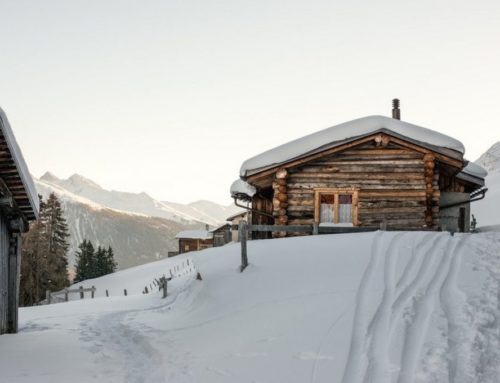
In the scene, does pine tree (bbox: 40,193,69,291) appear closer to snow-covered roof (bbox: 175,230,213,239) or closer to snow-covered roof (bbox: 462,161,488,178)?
snow-covered roof (bbox: 175,230,213,239)

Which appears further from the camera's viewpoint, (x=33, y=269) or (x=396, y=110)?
(x=33, y=269)

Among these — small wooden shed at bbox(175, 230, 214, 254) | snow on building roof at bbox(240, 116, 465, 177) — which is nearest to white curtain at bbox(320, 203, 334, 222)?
snow on building roof at bbox(240, 116, 465, 177)

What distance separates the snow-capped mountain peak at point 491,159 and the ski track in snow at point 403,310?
78899mm

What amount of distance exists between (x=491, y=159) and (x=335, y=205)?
8343cm

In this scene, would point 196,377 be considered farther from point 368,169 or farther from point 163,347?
point 368,169

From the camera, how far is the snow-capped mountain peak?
85912 mm

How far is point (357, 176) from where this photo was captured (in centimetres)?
1803

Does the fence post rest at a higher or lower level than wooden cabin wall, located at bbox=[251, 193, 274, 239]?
lower

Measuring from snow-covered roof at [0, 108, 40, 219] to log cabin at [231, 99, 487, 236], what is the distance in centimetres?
752

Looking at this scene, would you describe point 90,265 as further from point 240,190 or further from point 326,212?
point 326,212

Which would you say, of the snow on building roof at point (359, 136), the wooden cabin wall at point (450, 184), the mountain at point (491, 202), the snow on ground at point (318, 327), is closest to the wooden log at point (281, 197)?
the snow on building roof at point (359, 136)

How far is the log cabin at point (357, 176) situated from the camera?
17.6 metres

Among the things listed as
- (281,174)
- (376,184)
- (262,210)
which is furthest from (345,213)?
(262,210)

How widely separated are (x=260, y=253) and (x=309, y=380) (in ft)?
23.9
